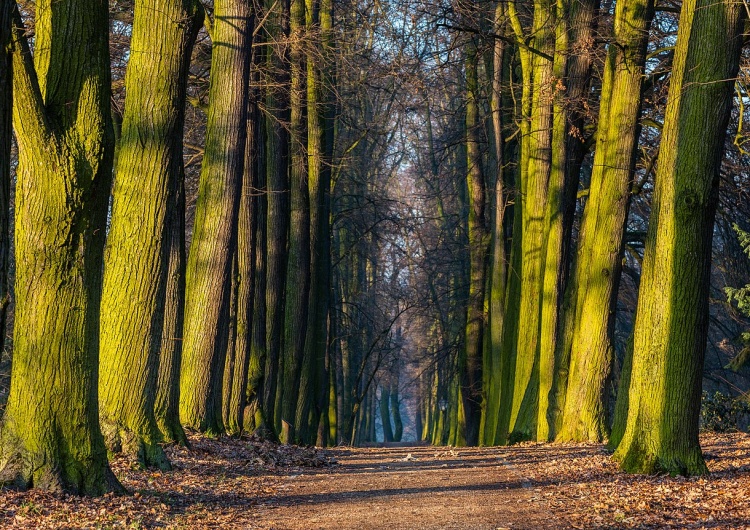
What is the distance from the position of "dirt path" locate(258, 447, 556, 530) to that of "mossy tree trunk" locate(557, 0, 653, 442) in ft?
7.51

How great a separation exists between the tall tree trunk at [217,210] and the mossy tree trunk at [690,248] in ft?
20.2

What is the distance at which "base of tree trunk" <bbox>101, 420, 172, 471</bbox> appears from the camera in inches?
382

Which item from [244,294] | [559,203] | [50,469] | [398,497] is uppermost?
[559,203]

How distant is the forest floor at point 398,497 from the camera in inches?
282

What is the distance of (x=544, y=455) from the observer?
41.7 feet

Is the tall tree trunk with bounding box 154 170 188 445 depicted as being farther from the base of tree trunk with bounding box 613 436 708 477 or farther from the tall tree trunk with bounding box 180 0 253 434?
the base of tree trunk with bounding box 613 436 708 477

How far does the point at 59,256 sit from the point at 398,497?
404 cm

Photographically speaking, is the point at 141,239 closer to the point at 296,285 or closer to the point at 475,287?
the point at 296,285

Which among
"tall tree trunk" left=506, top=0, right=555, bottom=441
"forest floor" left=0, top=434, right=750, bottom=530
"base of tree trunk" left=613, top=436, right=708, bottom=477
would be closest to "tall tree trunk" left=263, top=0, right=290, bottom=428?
"forest floor" left=0, top=434, right=750, bottom=530

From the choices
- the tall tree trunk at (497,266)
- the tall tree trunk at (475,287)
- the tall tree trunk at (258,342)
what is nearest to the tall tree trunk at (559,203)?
the tall tree trunk at (497,266)

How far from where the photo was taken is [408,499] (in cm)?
889

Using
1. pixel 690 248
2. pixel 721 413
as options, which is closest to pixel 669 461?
pixel 690 248

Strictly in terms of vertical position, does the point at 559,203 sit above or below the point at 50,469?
above

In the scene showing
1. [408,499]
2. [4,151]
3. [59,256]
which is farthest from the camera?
[408,499]
